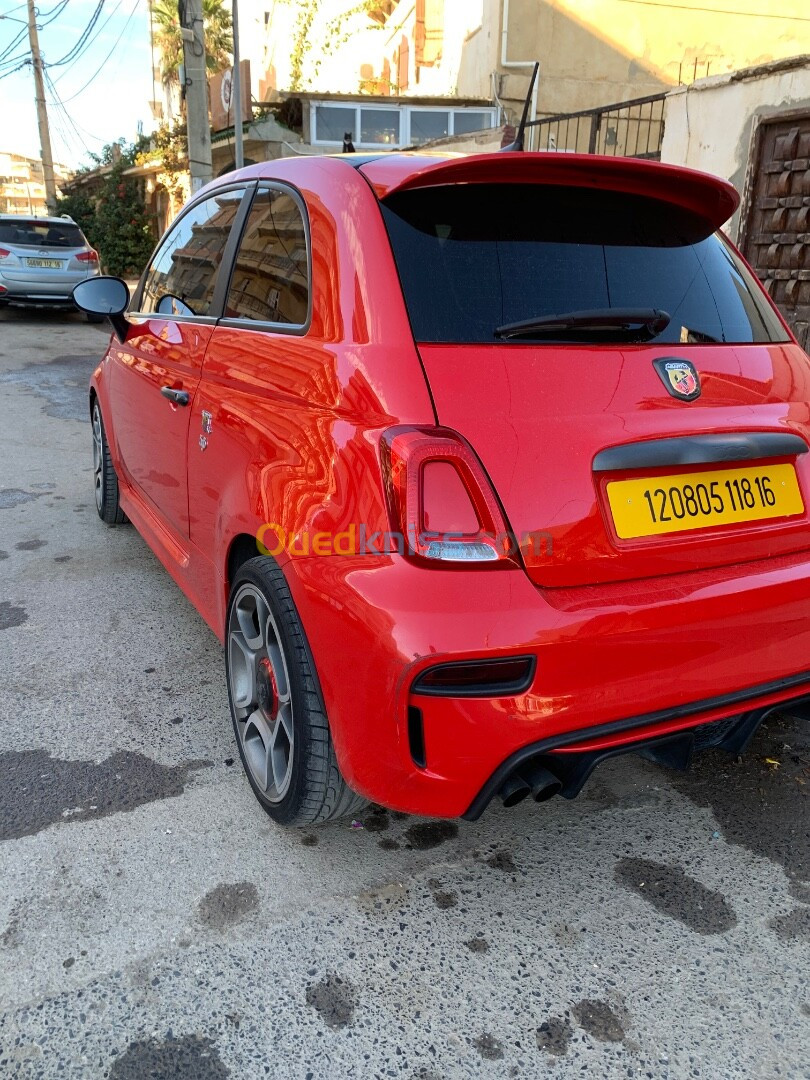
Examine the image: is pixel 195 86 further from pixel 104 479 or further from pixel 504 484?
pixel 504 484

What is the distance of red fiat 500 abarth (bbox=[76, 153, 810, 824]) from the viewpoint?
1.70 meters

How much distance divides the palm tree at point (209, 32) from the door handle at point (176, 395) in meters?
36.0

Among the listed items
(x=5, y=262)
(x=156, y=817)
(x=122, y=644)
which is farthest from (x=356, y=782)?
(x=5, y=262)

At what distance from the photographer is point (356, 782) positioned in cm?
186

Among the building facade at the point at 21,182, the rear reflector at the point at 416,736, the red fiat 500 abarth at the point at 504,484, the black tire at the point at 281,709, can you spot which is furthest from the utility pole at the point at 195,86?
the building facade at the point at 21,182

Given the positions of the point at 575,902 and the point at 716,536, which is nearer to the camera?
the point at 716,536

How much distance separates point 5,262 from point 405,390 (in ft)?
45.0

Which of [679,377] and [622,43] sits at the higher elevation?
[622,43]

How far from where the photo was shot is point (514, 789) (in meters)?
1.76

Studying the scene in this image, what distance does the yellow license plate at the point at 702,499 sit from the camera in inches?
71.2

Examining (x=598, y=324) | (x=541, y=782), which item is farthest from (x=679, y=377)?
(x=541, y=782)

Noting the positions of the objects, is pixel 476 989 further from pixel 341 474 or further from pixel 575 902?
pixel 341 474

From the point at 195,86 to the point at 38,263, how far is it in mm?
3671

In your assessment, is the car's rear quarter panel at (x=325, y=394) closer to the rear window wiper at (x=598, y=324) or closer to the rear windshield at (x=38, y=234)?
the rear window wiper at (x=598, y=324)
